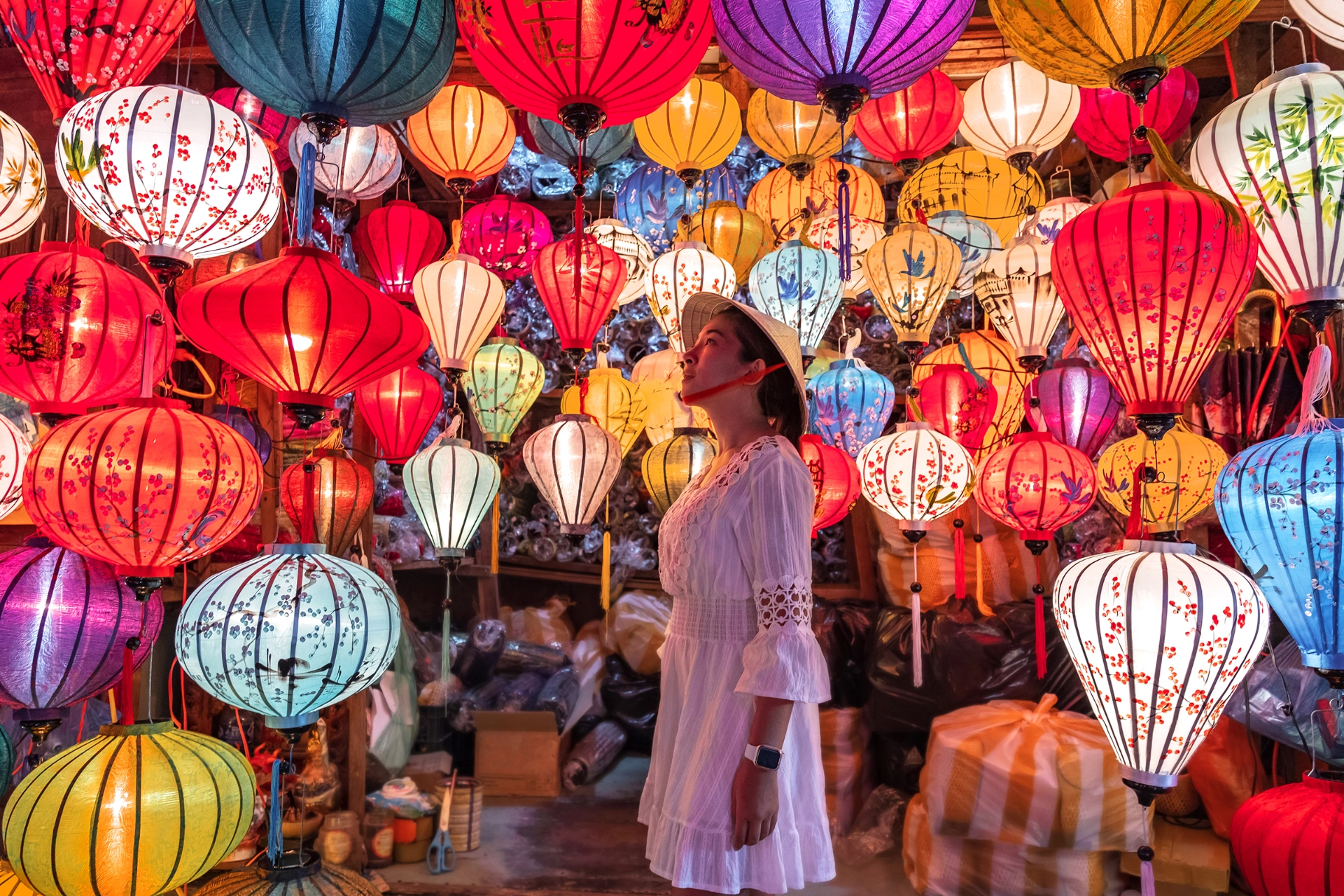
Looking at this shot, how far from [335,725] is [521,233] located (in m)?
2.14

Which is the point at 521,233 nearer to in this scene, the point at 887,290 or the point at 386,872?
the point at 887,290

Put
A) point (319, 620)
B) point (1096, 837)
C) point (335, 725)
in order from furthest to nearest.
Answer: point (335, 725)
point (1096, 837)
point (319, 620)

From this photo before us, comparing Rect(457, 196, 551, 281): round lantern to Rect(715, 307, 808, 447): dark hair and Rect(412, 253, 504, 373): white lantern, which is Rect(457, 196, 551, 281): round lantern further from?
Rect(715, 307, 808, 447): dark hair

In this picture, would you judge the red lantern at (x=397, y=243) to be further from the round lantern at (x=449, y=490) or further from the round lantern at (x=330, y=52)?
the round lantern at (x=330, y=52)

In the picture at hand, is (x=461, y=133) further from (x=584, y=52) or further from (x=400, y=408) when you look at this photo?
(x=584, y=52)

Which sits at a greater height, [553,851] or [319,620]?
[319,620]

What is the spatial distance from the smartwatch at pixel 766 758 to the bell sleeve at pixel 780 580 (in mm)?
83

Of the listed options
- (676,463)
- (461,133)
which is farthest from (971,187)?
(461,133)

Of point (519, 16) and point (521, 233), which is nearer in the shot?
point (519, 16)

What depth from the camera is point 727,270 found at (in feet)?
8.73

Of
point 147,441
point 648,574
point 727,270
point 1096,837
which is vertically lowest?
point 1096,837

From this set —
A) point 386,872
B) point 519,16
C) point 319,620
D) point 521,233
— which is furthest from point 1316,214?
point 386,872

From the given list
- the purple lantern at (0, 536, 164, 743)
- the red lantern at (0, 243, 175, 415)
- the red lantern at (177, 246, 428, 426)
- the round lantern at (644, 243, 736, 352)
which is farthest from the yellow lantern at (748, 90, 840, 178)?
the purple lantern at (0, 536, 164, 743)

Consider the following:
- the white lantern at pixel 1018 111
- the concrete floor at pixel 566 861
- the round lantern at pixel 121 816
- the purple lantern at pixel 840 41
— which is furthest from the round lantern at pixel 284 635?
the white lantern at pixel 1018 111
